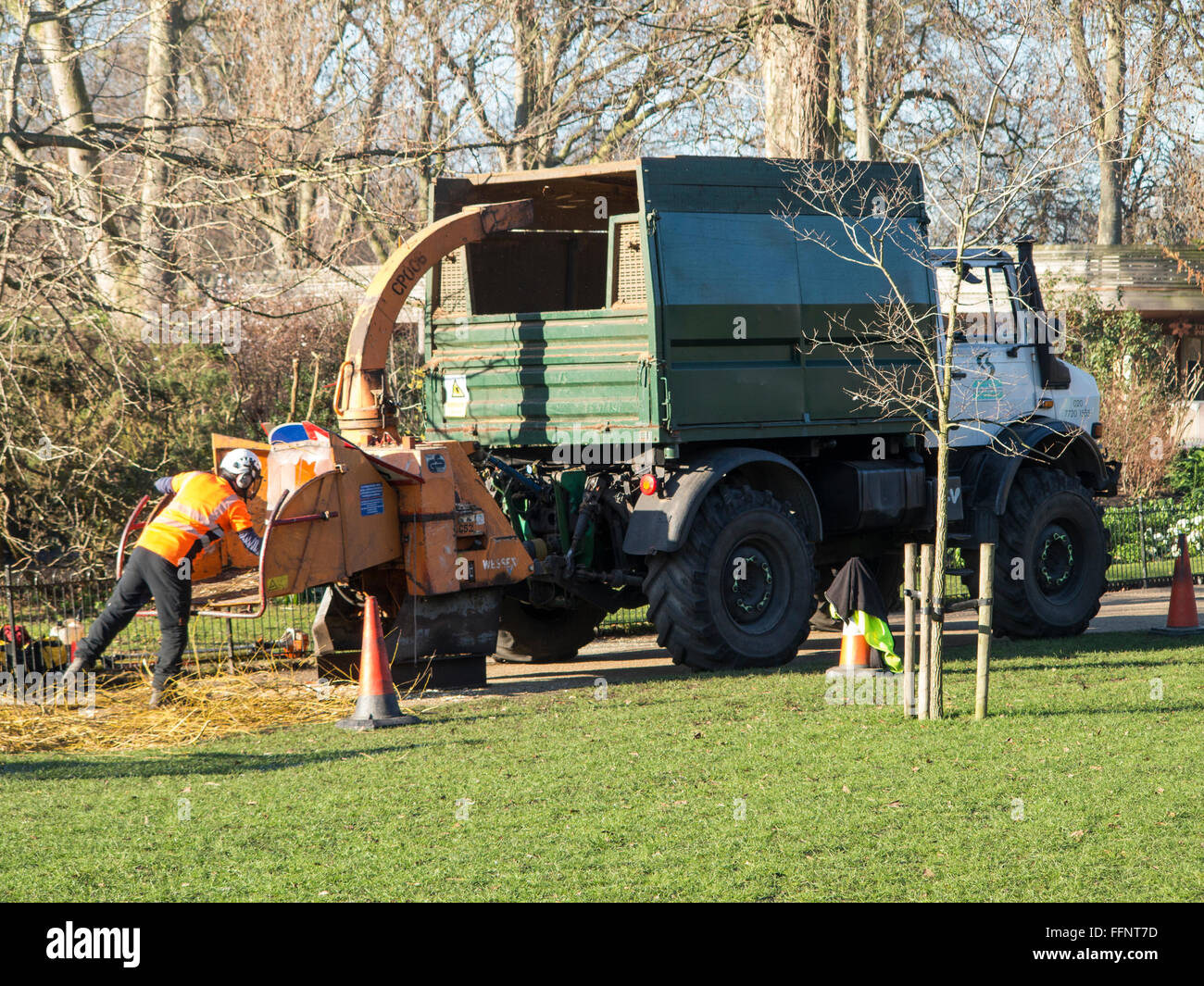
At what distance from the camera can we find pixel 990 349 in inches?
483

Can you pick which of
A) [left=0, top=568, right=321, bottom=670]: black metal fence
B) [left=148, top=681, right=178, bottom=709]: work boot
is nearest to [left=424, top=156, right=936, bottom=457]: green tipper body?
[left=0, top=568, right=321, bottom=670]: black metal fence

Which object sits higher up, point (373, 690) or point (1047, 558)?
point (1047, 558)

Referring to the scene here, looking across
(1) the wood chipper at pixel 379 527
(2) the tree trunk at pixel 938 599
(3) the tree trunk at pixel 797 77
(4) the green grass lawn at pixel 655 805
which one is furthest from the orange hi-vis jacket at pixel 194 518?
(3) the tree trunk at pixel 797 77

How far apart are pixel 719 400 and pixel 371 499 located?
8.71ft

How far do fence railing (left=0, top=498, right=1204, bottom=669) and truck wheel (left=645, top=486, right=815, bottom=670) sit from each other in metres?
2.83

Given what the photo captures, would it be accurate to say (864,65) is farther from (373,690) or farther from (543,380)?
(373,690)

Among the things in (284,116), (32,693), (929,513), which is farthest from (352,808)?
(284,116)

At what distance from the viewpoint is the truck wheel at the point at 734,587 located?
10.3 m

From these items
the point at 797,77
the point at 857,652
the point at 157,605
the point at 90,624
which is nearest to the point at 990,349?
the point at 857,652

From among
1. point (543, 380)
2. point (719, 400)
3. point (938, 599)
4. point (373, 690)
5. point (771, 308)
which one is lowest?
point (373, 690)

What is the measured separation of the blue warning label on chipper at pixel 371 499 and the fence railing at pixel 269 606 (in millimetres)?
1917

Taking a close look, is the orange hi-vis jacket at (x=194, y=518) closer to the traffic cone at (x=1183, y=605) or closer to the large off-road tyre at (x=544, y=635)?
the large off-road tyre at (x=544, y=635)

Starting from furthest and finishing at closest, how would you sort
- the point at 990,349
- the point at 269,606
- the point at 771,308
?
the point at 269,606 → the point at 990,349 → the point at 771,308

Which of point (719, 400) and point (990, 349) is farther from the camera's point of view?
point (990, 349)
